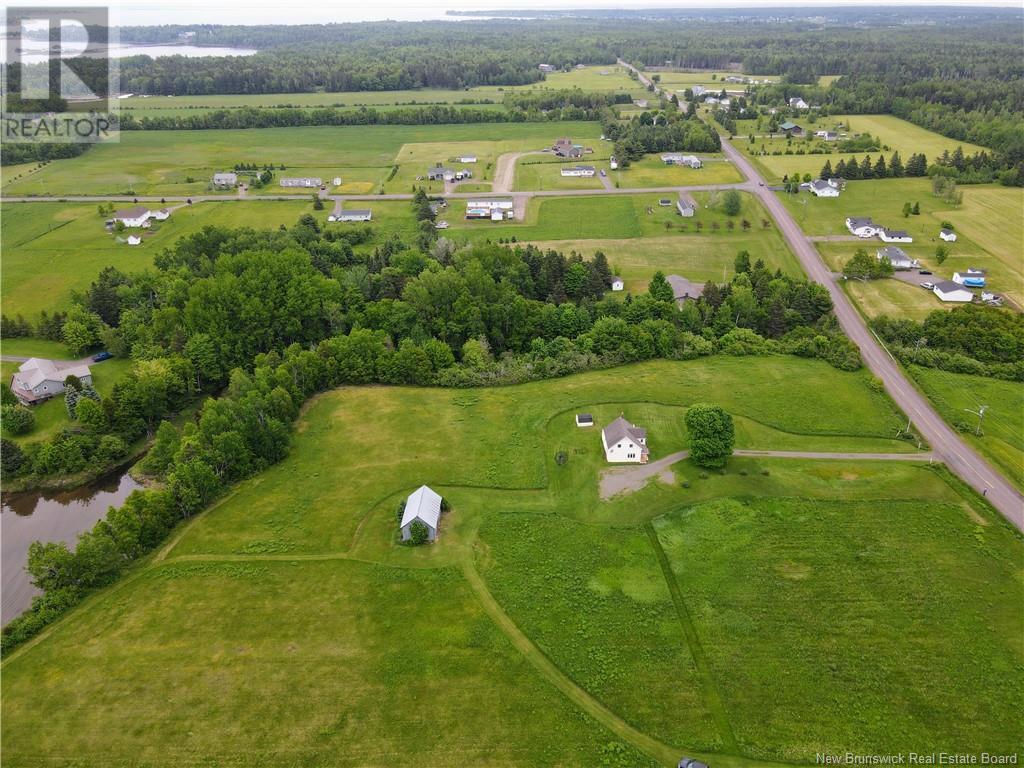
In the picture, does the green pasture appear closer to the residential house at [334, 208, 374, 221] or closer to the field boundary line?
the residential house at [334, 208, 374, 221]

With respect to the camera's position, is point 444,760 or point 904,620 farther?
point 904,620

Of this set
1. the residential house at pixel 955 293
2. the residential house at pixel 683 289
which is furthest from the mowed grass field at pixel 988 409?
the residential house at pixel 683 289

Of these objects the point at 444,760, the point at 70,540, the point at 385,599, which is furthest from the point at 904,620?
the point at 70,540

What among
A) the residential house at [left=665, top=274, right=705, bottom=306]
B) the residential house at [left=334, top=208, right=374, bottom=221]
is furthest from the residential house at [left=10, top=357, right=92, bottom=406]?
the residential house at [left=665, top=274, right=705, bottom=306]

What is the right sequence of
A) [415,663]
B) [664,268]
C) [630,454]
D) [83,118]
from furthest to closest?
1. [83,118]
2. [664,268]
3. [630,454]
4. [415,663]

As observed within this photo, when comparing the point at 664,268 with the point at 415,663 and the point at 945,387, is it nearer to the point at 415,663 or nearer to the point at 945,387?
the point at 945,387

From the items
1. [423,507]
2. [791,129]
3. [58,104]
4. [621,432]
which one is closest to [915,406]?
[621,432]

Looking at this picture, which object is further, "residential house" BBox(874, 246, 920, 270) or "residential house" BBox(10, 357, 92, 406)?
"residential house" BBox(874, 246, 920, 270)

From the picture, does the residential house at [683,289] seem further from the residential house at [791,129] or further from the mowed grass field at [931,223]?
the residential house at [791,129]
